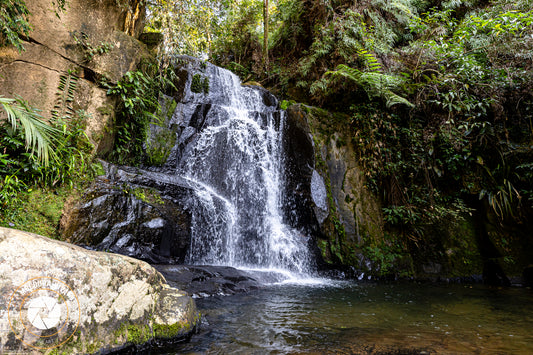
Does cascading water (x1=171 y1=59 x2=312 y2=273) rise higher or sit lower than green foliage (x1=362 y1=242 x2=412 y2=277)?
higher

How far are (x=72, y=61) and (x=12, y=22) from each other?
46.1 inches

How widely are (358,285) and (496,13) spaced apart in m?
8.57

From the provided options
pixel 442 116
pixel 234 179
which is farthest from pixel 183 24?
pixel 442 116

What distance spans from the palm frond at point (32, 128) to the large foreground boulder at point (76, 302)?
9.03 feet

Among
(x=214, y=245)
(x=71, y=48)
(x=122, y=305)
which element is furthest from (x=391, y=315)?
(x=71, y=48)

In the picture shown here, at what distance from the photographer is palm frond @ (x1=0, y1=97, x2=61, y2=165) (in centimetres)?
398

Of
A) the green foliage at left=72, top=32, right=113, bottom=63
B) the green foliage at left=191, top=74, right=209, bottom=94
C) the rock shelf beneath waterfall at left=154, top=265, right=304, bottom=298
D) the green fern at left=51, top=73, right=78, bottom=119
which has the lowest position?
the rock shelf beneath waterfall at left=154, top=265, right=304, bottom=298

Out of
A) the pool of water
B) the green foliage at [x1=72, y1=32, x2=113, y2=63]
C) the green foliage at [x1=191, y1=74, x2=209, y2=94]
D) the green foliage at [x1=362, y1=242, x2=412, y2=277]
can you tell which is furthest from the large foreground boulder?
the green foliage at [x1=191, y1=74, x2=209, y2=94]

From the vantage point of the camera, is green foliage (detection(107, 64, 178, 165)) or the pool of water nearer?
the pool of water

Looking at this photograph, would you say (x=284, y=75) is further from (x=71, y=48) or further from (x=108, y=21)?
(x=71, y=48)

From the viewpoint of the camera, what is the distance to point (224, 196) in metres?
7.11

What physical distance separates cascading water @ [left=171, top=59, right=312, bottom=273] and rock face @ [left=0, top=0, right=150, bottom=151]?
2.08m

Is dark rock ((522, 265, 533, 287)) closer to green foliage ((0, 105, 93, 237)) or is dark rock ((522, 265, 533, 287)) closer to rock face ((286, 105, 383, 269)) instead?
rock face ((286, 105, 383, 269))

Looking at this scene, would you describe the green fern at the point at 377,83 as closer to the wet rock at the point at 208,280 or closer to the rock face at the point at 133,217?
the rock face at the point at 133,217
